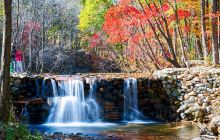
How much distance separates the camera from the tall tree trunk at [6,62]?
995 cm

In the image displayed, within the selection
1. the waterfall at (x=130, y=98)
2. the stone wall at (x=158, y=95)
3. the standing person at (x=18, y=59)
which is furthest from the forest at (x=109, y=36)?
the waterfall at (x=130, y=98)

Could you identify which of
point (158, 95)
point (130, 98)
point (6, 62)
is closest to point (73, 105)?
point (130, 98)

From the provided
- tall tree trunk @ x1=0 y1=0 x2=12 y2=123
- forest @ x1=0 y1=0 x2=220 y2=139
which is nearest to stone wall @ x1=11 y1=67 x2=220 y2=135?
forest @ x1=0 y1=0 x2=220 y2=139

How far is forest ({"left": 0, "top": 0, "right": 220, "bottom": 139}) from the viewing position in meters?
21.3

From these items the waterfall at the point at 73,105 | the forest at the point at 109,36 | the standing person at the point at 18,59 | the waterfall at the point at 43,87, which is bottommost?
the waterfall at the point at 73,105

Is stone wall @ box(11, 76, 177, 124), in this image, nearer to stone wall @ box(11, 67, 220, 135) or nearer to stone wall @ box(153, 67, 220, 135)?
stone wall @ box(11, 67, 220, 135)

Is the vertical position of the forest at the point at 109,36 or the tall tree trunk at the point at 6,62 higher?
the forest at the point at 109,36

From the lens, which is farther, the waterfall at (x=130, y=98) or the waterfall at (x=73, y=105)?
the waterfall at (x=130, y=98)

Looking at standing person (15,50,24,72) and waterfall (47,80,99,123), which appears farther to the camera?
standing person (15,50,24,72)

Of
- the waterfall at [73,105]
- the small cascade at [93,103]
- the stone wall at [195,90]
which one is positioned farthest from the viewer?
A: the small cascade at [93,103]

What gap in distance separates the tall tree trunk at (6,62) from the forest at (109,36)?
9821mm

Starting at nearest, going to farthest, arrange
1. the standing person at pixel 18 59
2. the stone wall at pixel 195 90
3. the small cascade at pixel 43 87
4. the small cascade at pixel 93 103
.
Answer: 1. the stone wall at pixel 195 90
2. the small cascade at pixel 93 103
3. the small cascade at pixel 43 87
4. the standing person at pixel 18 59

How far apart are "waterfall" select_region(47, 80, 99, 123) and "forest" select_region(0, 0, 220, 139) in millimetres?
4002

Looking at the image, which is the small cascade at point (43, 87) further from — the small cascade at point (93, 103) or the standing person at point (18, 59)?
the standing person at point (18, 59)
